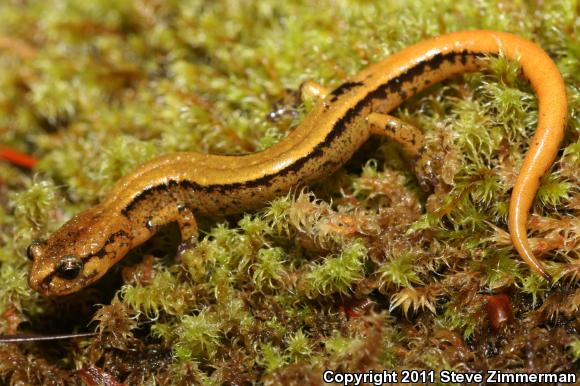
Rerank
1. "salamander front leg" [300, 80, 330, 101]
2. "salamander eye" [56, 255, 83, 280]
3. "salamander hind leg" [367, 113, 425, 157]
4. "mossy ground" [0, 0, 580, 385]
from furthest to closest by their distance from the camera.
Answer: "salamander front leg" [300, 80, 330, 101] → "salamander hind leg" [367, 113, 425, 157] → "salamander eye" [56, 255, 83, 280] → "mossy ground" [0, 0, 580, 385]

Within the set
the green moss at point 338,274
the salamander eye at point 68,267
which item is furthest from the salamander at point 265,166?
the green moss at point 338,274

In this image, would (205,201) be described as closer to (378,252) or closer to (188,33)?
(378,252)

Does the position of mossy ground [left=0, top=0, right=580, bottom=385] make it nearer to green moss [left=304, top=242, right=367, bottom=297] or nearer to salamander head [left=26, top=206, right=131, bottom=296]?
green moss [left=304, top=242, right=367, bottom=297]

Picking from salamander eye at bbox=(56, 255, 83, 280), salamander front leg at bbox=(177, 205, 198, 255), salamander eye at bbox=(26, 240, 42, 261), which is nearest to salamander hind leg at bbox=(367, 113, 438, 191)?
salamander front leg at bbox=(177, 205, 198, 255)

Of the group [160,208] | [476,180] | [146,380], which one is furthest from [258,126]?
[146,380]

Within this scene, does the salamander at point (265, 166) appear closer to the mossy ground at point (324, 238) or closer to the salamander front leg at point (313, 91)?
the salamander front leg at point (313, 91)

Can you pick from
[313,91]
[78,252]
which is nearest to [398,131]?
[313,91]
